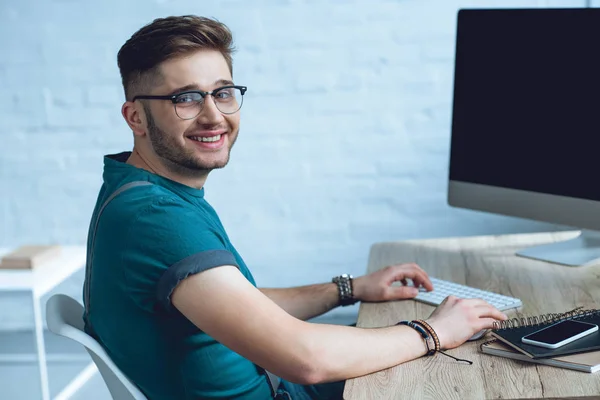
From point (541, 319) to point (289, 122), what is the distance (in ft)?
5.60

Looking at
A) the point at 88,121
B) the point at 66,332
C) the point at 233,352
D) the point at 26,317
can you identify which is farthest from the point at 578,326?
the point at 26,317

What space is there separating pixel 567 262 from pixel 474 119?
1.34 feet

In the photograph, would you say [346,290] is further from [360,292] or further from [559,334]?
[559,334]

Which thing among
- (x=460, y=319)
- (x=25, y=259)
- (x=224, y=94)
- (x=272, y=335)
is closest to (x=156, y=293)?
(x=272, y=335)

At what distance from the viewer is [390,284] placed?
5.76 feet

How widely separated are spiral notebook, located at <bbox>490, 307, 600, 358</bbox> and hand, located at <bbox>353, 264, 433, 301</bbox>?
0.28 m

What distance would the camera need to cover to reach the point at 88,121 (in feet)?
10.2

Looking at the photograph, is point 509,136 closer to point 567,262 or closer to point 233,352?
point 567,262

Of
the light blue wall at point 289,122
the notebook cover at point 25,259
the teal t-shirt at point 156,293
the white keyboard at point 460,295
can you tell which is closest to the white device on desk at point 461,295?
the white keyboard at point 460,295

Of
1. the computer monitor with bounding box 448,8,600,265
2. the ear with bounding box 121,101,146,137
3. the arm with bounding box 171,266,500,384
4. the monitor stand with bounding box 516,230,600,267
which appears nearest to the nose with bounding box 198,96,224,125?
the ear with bounding box 121,101,146,137

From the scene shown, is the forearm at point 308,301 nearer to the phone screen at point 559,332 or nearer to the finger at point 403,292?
the finger at point 403,292

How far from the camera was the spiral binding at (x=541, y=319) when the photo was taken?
145 centimetres

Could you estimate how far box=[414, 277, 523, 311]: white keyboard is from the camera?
161cm

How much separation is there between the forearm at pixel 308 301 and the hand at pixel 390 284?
0.23 feet
